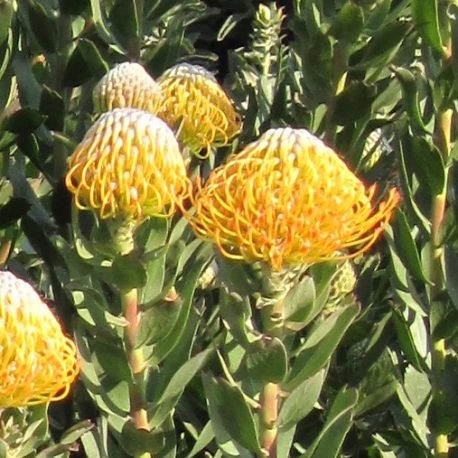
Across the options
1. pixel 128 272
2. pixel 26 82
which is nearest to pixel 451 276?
pixel 128 272

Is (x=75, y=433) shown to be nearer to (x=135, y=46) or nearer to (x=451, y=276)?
(x=451, y=276)

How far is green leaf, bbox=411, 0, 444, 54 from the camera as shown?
5.21 feet

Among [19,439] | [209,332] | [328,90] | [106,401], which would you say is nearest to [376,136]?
[328,90]

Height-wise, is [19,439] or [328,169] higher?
[328,169]

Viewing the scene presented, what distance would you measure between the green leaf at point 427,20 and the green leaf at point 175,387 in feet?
1.71

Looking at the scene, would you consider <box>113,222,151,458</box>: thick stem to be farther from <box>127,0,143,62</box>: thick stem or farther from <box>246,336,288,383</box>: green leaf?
<box>127,0,143,62</box>: thick stem

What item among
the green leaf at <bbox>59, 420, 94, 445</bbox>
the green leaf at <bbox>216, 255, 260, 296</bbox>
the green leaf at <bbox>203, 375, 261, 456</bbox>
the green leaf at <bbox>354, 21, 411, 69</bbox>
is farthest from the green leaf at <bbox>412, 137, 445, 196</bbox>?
the green leaf at <bbox>59, 420, 94, 445</bbox>

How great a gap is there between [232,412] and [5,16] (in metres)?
Result: 0.69

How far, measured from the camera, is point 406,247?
5.21ft

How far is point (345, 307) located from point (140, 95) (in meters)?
0.40

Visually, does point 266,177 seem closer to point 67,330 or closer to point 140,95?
point 140,95

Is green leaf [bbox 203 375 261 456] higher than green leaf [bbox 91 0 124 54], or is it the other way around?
green leaf [bbox 91 0 124 54]

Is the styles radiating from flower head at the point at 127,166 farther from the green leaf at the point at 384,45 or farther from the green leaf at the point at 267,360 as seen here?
the green leaf at the point at 384,45

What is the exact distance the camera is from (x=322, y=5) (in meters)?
1.83
